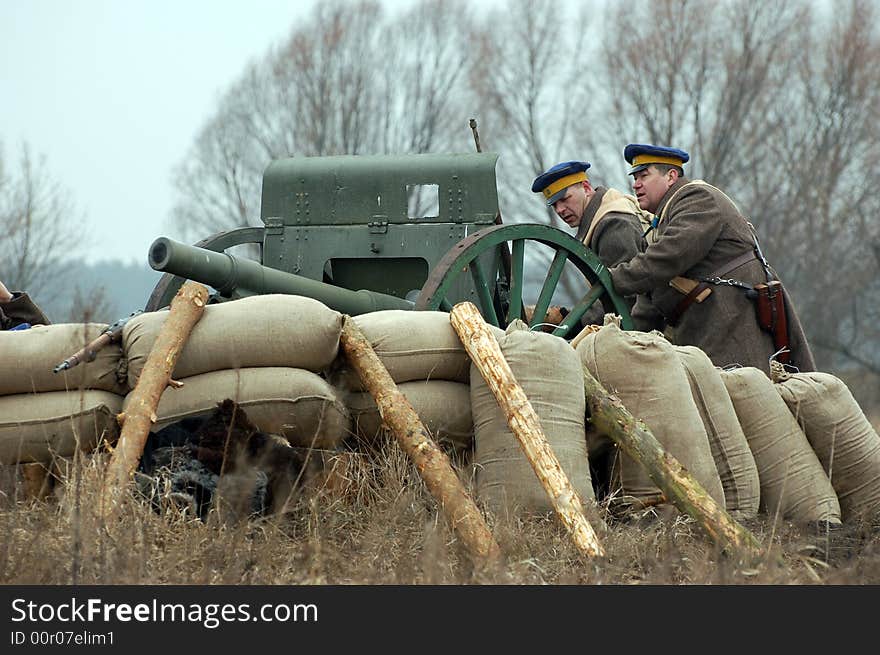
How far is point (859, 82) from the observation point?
24.2 m

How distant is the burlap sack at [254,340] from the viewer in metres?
4.82

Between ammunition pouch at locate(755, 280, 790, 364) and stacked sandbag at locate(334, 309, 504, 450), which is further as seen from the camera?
ammunition pouch at locate(755, 280, 790, 364)

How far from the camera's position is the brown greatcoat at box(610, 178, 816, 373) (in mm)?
6527

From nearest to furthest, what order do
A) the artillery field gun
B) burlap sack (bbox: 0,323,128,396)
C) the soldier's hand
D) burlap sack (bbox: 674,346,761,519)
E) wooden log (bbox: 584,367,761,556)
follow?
wooden log (bbox: 584,367,761,556), burlap sack (bbox: 0,323,128,396), burlap sack (bbox: 674,346,761,519), the artillery field gun, the soldier's hand

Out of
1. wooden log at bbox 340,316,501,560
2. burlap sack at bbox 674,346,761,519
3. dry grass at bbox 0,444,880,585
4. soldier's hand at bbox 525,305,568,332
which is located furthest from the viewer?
soldier's hand at bbox 525,305,568,332

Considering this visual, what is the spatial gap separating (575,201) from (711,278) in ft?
3.62

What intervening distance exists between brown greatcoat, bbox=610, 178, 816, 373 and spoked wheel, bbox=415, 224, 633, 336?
23 centimetres

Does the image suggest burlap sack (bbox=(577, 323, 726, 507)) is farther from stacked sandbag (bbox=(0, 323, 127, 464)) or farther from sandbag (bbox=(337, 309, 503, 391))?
stacked sandbag (bbox=(0, 323, 127, 464))

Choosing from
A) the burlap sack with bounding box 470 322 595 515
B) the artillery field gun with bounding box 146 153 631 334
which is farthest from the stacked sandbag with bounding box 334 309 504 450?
the artillery field gun with bounding box 146 153 631 334

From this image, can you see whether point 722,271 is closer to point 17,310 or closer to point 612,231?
point 612,231

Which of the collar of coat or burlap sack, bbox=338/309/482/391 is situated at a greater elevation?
the collar of coat

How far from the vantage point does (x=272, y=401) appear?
473 cm

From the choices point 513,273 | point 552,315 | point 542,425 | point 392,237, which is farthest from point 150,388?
point 552,315
